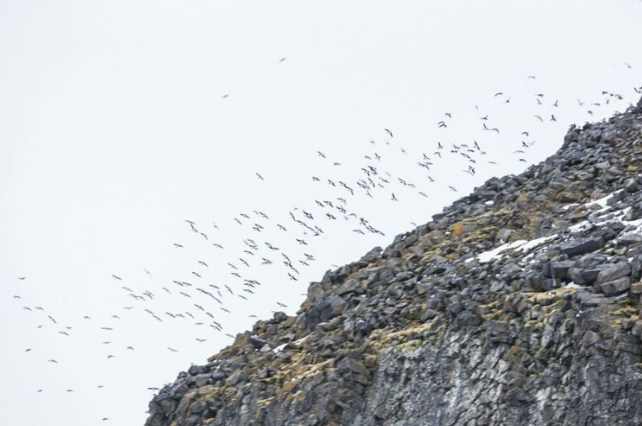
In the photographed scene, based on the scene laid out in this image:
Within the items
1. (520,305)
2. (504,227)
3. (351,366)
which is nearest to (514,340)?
(520,305)

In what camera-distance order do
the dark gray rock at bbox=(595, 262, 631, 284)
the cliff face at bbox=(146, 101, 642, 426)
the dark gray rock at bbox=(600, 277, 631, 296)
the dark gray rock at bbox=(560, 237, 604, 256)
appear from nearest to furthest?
the cliff face at bbox=(146, 101, 642, 426), the dark gray rock at bbox=(600, 277, 631, 296), the dark gray rock at bbox=(595, 262, 631, 284), the dark gray rock at bbox=(560, 237, 604, 256)

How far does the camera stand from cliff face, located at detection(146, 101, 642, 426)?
3553 cm

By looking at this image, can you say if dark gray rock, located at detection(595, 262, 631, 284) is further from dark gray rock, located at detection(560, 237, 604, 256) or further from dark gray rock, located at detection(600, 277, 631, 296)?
dark gray rock, located at detection(560, 237, 604, 256)

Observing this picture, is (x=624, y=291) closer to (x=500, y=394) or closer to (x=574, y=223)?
(x=500, y=394)

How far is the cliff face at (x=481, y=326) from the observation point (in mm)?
35531

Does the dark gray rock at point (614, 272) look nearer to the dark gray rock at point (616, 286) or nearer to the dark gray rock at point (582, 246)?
the dark gray rock at point (616, 286)

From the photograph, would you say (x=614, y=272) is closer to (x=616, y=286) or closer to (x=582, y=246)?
(x=616, y=286)

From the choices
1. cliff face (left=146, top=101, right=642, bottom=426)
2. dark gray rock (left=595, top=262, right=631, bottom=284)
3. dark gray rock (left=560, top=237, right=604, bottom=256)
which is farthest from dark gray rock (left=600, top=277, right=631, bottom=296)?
dark gray rock (left=560, top=237, right=604, bottom=256)

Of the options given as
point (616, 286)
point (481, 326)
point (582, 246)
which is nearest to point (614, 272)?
point (616, 286)

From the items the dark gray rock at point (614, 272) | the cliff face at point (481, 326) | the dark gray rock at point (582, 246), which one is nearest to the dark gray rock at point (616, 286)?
the cliff face at point (481, 326)

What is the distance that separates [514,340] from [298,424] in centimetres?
1077

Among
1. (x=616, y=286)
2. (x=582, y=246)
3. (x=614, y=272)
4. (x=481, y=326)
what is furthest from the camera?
(x=582, y=246)

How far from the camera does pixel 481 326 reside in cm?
4003

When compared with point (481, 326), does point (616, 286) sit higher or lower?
lower
